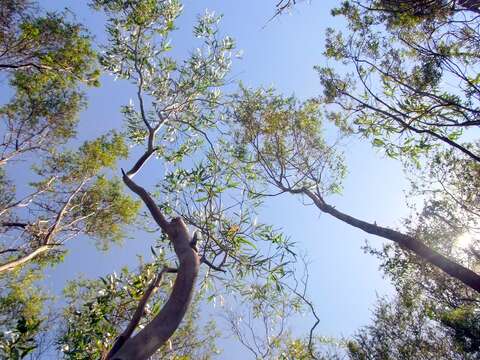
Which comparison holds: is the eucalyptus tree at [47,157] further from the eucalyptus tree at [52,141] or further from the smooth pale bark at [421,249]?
the smooth pale bark at [421,249]

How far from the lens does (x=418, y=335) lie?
378 inches

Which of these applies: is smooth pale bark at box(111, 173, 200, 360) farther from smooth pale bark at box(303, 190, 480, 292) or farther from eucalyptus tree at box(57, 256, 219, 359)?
smooth pale bark at box(303, 190, 480, 292)

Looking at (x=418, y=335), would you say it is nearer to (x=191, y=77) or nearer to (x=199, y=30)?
(x=191, y=77)

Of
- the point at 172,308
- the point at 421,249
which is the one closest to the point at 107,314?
the point at 172,308

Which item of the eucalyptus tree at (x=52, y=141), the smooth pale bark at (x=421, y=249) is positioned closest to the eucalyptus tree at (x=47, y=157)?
the eucalyptus tree at (x=52, y=141)

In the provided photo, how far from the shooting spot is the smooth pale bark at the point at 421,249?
408 centimetres

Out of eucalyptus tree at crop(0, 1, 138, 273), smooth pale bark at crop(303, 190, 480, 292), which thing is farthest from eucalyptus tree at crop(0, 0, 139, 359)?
smooth pale bark at crop(303, 190, 480, 292)

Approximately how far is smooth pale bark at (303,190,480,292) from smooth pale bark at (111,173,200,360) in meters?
3.31

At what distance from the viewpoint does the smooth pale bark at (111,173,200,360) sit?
177 centimetres

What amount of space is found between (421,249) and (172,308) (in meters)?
3.66

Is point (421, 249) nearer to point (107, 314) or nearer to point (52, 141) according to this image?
point (107, 314)

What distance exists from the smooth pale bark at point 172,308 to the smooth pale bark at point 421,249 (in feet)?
10.8

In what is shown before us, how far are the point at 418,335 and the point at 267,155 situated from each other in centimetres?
634

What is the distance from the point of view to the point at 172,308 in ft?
6.89
